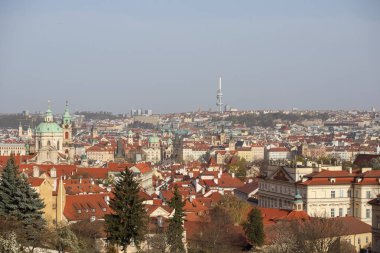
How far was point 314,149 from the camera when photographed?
14525cm

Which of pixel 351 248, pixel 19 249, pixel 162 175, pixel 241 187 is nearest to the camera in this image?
pixel 19 249

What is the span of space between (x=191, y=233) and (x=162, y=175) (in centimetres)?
4610

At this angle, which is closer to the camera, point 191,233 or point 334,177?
point 191,233

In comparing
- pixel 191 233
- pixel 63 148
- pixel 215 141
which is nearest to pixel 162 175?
pixel 63 148

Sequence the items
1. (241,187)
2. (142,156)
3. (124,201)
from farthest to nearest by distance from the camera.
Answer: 1. (142,156)
2. (241,187)
3. (124,201)

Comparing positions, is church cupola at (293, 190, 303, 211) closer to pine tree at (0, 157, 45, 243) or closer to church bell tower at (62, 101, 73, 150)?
pine tree at (0, 157, 45, 243)

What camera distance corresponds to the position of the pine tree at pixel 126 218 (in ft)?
94.0

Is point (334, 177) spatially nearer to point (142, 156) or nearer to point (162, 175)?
point (162, 175)

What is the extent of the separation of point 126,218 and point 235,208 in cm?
1537

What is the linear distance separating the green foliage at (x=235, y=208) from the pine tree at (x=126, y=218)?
1154 cm

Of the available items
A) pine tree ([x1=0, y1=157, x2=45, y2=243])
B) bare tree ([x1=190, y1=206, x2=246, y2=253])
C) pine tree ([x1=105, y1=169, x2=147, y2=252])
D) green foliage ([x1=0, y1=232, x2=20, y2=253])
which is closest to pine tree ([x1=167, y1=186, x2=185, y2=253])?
bare tree ([x1=190, y1=206, x2=246, y2=253])

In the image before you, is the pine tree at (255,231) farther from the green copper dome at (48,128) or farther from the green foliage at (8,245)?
the green copper dome at (48,128)

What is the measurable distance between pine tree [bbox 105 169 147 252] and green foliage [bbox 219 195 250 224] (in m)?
11.5

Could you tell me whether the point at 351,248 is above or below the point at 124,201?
below
